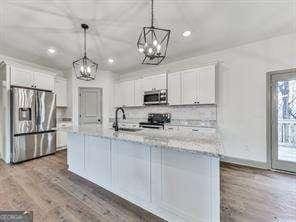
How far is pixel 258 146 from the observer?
3717 mm

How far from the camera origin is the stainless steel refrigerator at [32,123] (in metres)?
4.09

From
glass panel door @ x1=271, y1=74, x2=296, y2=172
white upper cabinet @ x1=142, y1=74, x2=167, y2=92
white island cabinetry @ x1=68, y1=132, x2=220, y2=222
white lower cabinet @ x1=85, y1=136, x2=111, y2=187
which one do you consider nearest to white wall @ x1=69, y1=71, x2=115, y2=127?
white upper cabinet @ x1=142, y1=74, x2=167, y2=92

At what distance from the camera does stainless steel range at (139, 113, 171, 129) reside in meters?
5.02

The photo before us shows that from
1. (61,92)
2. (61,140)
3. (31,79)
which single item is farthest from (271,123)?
(61,92)

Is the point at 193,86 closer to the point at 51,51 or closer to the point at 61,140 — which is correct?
the point at 51,51

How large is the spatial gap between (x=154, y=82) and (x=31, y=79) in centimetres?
335

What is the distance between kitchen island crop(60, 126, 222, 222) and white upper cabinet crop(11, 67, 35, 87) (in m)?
2.94

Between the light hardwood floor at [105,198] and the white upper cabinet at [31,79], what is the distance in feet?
7.01

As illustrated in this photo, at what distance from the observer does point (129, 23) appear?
10.6ft

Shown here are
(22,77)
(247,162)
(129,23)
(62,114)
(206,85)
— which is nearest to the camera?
(129,23)

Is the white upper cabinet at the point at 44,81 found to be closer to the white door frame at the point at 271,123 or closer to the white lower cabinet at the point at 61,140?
the white lower cabinet at the point at 61,140

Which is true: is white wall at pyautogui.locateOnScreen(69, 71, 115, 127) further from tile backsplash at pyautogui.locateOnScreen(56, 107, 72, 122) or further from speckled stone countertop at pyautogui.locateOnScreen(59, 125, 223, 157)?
speckled stone countertop at pyautogui.locateOnScreen(59, 125, 223, 157)

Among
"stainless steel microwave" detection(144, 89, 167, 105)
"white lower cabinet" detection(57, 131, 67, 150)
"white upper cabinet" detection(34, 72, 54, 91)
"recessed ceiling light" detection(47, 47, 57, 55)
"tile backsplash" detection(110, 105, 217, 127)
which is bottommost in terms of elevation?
"white lower cabinet" detection(57, 131, 67, 150)

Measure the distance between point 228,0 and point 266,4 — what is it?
2.04 ft
